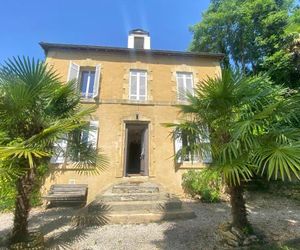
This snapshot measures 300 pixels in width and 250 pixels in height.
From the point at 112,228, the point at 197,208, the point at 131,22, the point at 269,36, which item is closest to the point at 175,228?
the point at 112,228

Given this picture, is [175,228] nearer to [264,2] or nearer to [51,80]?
[51,80]

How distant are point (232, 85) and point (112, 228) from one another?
13.4 feet

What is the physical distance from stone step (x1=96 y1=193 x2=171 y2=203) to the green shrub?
1.47 m

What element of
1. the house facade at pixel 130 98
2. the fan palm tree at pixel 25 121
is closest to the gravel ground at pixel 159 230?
the fan palm tree at pixel 25 121

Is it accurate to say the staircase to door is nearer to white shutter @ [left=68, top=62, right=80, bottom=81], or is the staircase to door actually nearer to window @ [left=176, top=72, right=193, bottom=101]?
window @ [left=176, top=72, right=193, bottom=101]

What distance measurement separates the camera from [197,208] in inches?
272

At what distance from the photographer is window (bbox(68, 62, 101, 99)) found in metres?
9.40

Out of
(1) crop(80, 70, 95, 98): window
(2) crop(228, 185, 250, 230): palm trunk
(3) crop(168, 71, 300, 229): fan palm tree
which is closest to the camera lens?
(3) crop(168, 71, 300, 229): fan palm tree

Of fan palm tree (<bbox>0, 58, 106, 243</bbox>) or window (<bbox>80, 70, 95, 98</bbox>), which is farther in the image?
window (<bbox>80, 70, 95, 98</bbox>)

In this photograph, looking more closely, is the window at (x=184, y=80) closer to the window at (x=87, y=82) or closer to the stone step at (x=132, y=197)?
the window at (x=87, y=82)

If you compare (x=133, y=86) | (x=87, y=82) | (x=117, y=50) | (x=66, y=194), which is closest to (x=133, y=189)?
(x=66, y=194)

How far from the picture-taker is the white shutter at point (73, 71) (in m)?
9.40

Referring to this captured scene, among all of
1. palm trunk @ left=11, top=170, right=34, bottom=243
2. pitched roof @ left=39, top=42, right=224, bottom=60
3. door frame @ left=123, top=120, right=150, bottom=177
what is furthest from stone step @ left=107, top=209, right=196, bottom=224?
pitched roof @ left=39, top=42, right=224, bottom=60

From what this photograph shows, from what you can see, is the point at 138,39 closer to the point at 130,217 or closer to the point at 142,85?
the point at 142,85
